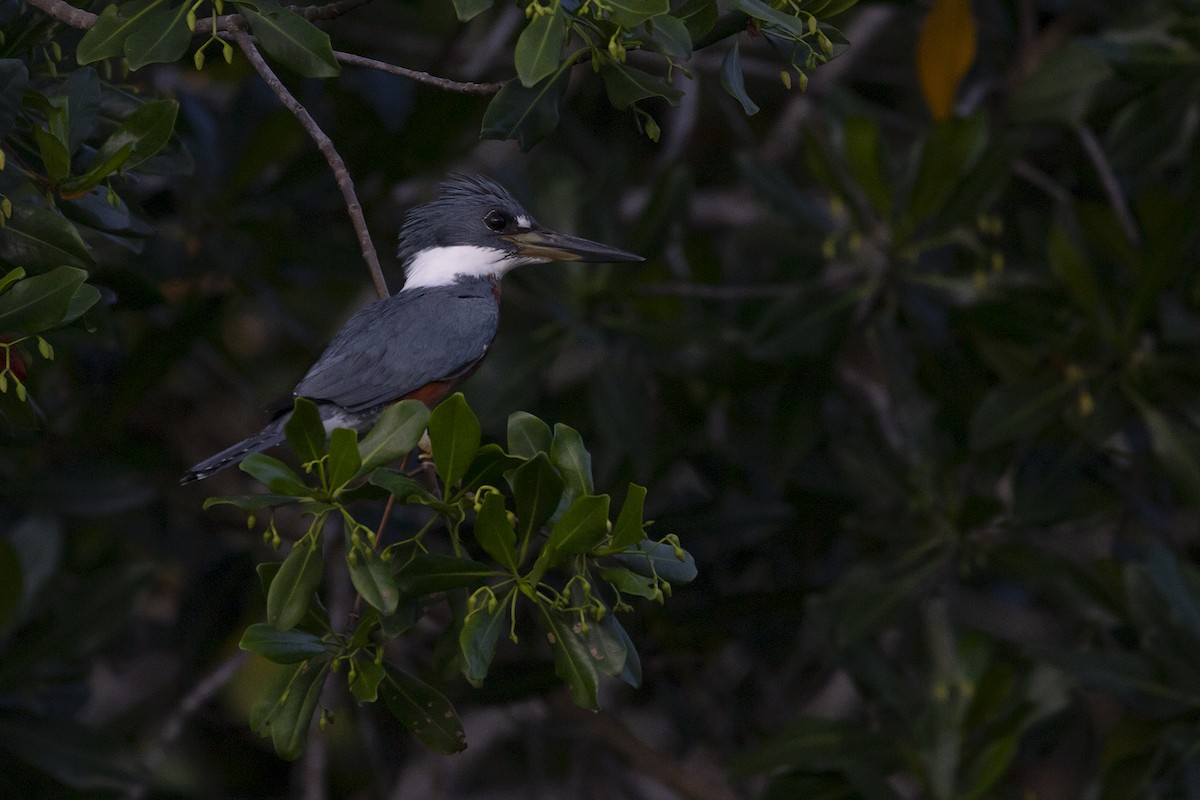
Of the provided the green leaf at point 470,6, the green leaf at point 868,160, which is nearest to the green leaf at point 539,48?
the green leaf at point 470,6

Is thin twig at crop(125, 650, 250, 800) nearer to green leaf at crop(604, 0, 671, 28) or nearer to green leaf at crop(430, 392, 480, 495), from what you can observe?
green leaf at crop(430, 392, 480, 495)

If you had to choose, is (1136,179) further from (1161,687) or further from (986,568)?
(1161,687)

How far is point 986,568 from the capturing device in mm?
3826

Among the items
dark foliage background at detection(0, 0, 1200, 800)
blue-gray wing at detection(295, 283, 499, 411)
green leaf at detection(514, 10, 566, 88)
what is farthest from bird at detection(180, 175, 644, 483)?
green leaf at detection(514, 10, 566, 88)

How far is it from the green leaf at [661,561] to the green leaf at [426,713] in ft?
1.26

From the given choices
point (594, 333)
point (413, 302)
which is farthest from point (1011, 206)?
point (413, 302)

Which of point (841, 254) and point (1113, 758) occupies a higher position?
point (841, 254)

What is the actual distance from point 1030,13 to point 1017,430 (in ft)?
6.11

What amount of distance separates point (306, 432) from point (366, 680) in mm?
393

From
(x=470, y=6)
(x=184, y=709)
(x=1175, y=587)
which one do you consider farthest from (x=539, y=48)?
(x=184, y=709)

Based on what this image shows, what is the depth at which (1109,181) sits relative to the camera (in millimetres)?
4230

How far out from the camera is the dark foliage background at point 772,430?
11.8 ft

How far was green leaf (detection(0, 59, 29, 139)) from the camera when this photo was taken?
217 cm

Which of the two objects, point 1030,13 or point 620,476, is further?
point 1030,13
